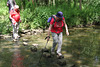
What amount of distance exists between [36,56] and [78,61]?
5.91 feet

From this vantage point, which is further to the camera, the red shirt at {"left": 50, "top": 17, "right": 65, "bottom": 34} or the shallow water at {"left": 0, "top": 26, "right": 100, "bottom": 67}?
the red shirt at {"left": 50, "top": 17, "right": 65, "bottom": 34}

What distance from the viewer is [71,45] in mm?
8039

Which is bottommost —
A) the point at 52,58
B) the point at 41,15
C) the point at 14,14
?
the point at 52,58

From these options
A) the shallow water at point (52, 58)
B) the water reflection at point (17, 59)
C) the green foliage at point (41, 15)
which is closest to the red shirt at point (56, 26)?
the shallow water at point (52, 58)

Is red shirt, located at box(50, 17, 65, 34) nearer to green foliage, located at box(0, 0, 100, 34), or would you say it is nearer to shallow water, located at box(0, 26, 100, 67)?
shallow water, located at box(0, 26, 100, 67)

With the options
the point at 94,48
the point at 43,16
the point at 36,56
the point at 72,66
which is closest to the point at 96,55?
the point at 94,48

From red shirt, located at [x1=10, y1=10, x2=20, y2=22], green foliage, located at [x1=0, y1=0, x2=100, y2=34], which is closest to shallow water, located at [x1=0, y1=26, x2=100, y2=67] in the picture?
red shirt, located at [x1=10, y1=10, x2=20, y2=22]

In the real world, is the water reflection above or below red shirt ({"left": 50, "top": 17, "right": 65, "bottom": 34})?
below

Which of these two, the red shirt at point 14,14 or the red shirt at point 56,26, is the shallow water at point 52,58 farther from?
the red shirt at point 14,14

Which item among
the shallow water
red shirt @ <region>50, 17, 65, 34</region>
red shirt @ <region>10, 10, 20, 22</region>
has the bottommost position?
the shallow water

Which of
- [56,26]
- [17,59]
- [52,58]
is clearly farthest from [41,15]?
[17,59]

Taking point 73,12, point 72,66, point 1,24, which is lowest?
point 72,66

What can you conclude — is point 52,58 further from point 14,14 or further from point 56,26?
point 14,14

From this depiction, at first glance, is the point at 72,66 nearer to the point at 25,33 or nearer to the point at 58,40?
the point at 58,40
